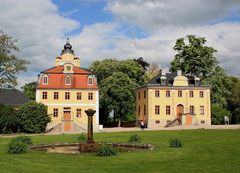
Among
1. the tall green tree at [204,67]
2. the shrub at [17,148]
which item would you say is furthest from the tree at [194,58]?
the shrub at [17,148]

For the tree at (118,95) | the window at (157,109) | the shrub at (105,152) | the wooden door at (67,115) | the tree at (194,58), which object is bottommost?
the shrub at (105,152)

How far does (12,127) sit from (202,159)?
39048 millimetres

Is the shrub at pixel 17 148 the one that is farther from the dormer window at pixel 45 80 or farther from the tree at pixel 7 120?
the dormer window at pixel 45 80

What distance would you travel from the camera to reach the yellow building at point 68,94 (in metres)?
56.8

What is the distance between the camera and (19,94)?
7019 cm

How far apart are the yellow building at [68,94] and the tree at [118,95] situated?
6913mm

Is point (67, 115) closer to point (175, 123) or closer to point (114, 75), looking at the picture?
point (114, 75)

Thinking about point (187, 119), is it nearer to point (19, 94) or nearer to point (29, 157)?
point (19, 94)

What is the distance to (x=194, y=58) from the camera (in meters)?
66.0

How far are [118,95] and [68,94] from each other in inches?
394

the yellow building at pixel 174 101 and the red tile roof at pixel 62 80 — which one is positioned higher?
the red tile roof at pixel 62 80

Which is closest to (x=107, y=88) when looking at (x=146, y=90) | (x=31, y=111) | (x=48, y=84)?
(x=146, y=90)

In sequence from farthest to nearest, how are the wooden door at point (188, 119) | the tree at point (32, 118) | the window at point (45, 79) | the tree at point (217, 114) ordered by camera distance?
the tree at point (217, 114)
the wooden door at point (188, 119)
the window at point (45, 79)
the tree at point (32, 118)

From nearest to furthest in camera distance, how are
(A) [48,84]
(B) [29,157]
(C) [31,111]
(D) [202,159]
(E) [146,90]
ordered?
(D) [202,159], (B) [29,157], (C) [31,111], (A) [48,84], (E) [146,90]
